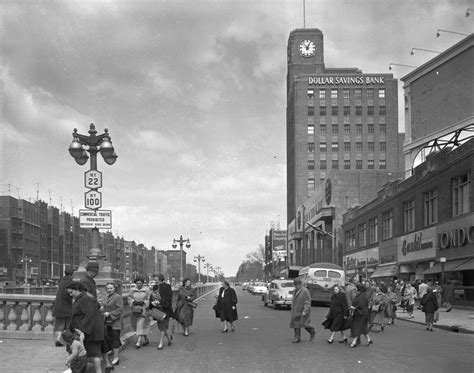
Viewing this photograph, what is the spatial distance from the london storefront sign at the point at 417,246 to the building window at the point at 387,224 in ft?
13.8

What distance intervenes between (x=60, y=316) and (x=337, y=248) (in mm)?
69199

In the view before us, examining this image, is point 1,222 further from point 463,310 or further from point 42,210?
point 463,310

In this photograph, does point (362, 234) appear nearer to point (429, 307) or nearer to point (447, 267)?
point (447, 267)

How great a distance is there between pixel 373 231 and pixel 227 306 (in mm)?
43695

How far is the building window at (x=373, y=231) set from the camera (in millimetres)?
59369

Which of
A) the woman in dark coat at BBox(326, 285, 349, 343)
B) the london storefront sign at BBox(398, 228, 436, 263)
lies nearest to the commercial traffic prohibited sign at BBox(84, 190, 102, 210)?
the woman in dark coat at BBox(326, 285, 349, 343)

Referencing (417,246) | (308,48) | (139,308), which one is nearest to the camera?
(139,308)

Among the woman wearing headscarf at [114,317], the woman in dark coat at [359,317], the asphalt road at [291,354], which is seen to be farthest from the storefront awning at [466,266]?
the woman wearing headscarf at [114,317]

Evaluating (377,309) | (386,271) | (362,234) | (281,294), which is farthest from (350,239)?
(377,309)

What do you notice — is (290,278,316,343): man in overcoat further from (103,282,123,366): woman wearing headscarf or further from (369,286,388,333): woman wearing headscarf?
(103,282,123,366): woman wearing headscarf

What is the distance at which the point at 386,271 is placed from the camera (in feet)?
171

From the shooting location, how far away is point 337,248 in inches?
3105

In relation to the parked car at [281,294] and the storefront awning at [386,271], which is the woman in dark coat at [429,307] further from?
the storefront awning at [386,271]

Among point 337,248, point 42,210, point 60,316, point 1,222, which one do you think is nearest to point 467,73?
point 337,248
